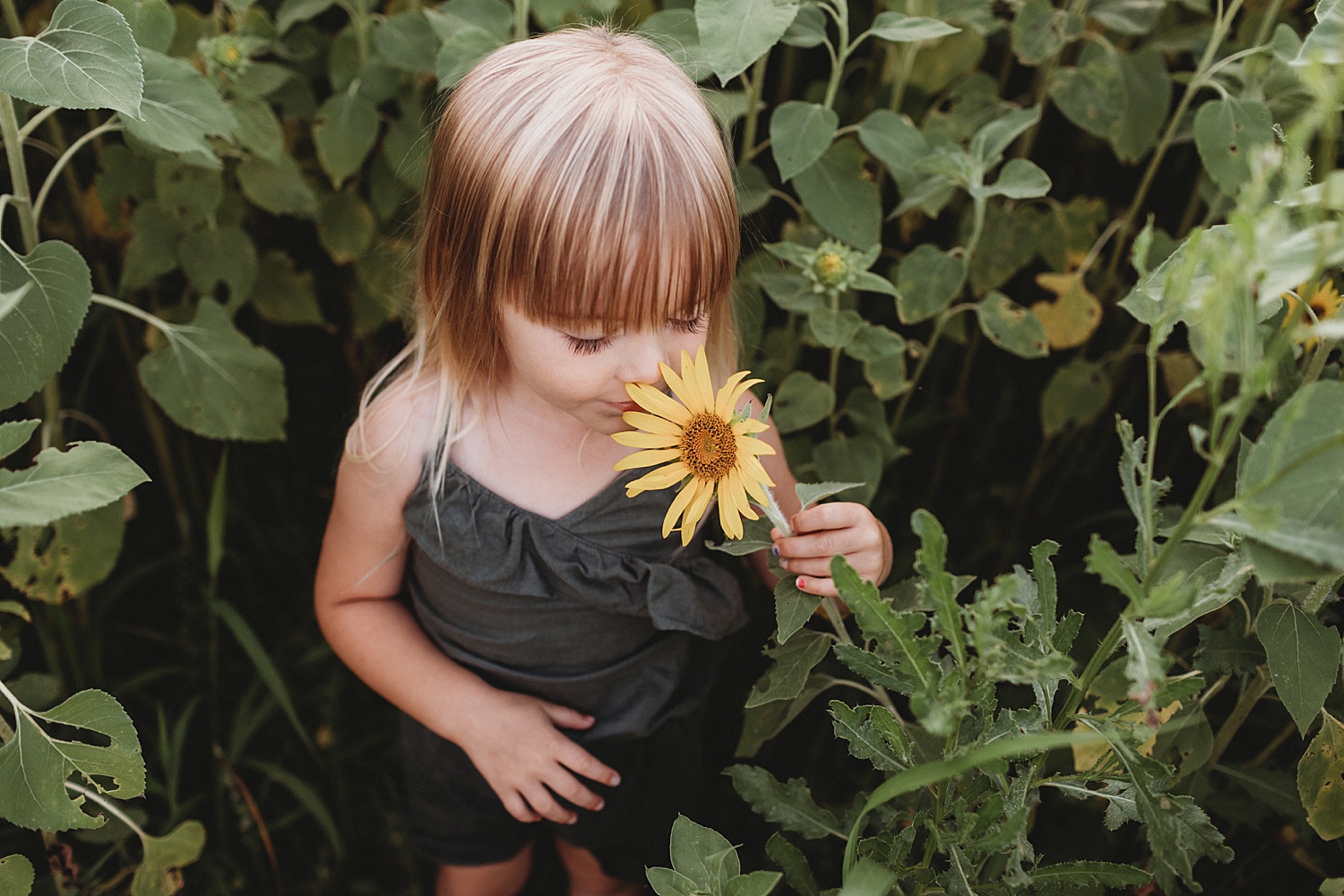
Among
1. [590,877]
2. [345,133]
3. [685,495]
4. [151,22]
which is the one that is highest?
[151,22]

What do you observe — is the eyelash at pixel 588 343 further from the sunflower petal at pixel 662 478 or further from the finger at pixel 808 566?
the finger at pixel 808 566

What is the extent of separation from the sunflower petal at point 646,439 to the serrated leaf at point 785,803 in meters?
0.36

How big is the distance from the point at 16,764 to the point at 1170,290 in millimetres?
999

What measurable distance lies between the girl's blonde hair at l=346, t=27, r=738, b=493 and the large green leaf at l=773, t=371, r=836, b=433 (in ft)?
0.96

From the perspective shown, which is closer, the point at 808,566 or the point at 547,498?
the point at 808,566

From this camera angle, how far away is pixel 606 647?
3.91 feet

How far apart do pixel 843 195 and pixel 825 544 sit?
521 millimetres

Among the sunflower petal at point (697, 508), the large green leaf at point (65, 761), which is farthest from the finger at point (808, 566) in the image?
the large green leaf at point (65, 761)

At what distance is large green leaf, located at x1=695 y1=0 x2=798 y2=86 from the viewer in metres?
0.96

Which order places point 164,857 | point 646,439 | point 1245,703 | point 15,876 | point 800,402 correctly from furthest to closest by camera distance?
point 800,402
point 164,857
point 1245,703
point 15,876
point 646,439

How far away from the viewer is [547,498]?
1096 mm

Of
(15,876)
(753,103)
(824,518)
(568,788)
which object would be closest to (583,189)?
(824,518)

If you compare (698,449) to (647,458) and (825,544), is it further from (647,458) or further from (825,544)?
(825,544)

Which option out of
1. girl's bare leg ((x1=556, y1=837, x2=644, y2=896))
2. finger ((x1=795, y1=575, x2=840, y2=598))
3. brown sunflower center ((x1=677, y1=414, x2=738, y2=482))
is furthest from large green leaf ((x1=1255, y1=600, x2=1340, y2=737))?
girl's bare leg ((x1=556, y1=837, x2=644, y2=896))
